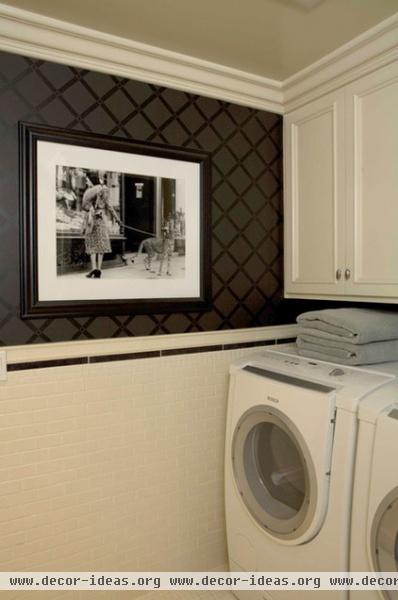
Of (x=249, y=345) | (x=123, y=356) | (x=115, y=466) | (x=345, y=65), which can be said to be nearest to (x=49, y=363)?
(x=123, y=356)

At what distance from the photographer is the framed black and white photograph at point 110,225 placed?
1477mm

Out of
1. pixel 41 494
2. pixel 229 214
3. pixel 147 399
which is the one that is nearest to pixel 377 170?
pixel 229 214

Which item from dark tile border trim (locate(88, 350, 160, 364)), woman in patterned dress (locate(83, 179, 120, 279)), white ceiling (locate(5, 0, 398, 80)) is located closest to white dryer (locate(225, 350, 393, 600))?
dark tile border trim (locate(88, 350, 160, 364))

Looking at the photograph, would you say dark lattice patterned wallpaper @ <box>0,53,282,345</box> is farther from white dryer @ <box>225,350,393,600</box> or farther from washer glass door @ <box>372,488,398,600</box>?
washer glass door @ <box>372,488,398,600</box>

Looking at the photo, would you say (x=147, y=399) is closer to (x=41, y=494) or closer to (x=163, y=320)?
(x=163, y=320)

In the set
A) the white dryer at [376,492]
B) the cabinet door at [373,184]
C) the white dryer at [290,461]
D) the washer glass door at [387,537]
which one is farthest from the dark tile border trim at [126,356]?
the washer glass door at [387,537]

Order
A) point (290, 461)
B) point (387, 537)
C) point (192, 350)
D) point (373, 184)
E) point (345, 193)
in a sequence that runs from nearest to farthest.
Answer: point (387, 537) < point (290, 461) < point (373, 184) < point (345, 193) < point (192, 350)

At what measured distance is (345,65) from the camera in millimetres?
1629

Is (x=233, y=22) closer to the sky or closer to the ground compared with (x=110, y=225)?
closer to the sky

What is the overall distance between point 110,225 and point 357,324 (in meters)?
1.05

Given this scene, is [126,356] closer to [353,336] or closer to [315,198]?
[353,336]

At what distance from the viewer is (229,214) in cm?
190

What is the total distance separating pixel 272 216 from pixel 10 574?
1.87m

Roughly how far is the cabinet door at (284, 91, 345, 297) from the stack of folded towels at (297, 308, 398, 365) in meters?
0.17
